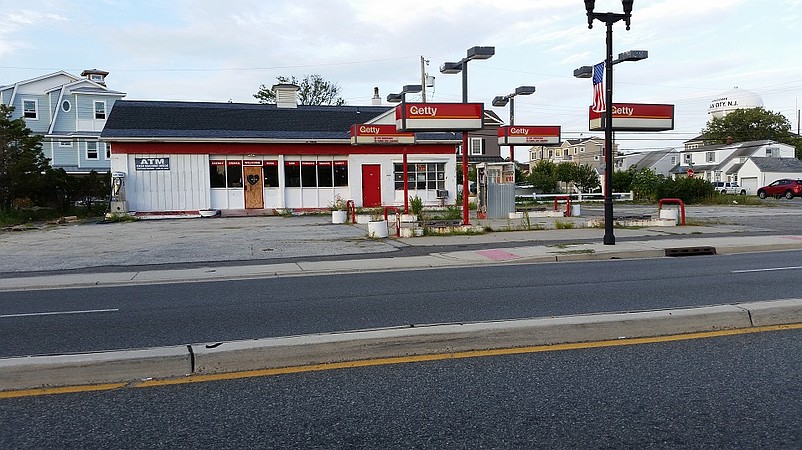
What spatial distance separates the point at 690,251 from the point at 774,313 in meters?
8.99

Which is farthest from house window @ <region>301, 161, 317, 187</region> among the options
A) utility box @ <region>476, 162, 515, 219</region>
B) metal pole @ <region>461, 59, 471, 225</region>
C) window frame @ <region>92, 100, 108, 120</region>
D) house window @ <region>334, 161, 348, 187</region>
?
window frame @ <region>92, 100, 108, 120</region>

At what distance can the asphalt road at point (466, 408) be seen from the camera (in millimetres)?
4434

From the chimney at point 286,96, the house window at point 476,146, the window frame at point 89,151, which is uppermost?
the chimney at point 286,96

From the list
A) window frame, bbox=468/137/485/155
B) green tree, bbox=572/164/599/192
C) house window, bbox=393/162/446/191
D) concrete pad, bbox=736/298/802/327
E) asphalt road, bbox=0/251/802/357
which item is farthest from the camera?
window frame, bbox=468/137/485/155

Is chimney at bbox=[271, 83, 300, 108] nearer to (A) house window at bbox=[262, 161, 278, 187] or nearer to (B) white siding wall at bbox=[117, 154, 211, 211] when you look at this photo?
(A) house window at bbox=[262, 161, 278, 187]

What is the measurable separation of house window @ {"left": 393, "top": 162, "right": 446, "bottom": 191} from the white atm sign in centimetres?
1275

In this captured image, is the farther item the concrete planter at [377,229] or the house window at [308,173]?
the house window at [308,173]

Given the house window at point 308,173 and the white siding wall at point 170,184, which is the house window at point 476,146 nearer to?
the house window at point 308,173

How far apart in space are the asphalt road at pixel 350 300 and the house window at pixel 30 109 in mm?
46538

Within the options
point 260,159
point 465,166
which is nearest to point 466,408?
point 465,166

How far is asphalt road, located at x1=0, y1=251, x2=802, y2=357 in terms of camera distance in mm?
7758

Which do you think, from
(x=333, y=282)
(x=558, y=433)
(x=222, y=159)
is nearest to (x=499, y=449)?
(x=558, y=433)

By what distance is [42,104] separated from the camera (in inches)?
2037

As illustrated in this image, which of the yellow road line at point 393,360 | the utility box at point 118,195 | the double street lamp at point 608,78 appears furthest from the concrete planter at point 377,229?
Result: the utility box at point 118,195
